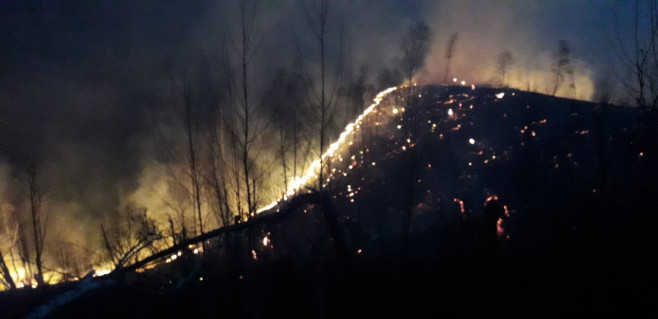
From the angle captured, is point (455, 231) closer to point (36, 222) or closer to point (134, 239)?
point (134, 239)

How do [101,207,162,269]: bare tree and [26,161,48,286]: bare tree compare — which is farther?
[26,161,48,286]: bare tree

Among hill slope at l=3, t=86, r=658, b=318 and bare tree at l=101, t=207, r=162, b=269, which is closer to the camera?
bare tree at l=101, t=207, r=162, b=269

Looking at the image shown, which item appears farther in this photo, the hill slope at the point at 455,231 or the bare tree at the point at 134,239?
the hill slope at the point at 455,231

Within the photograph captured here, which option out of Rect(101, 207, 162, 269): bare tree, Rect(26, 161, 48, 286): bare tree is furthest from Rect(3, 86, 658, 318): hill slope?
Rect(26, 161, 48, 286): bare tree

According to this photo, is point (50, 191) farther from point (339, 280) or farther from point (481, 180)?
point (481, 180)

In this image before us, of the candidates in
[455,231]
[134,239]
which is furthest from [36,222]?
[455,231]

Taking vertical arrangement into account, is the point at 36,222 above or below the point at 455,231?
above

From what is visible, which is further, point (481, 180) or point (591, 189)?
point (481, 180)

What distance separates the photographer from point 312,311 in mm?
6477

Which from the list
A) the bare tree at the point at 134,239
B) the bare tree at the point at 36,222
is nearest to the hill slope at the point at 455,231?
the bare tree at the point at 134,239

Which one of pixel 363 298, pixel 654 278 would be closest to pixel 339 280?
pixel 363 298

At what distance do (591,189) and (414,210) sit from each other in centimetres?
447

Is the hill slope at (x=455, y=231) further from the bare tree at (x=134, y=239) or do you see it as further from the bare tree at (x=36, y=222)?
the bare tree at (x=36, y=222)

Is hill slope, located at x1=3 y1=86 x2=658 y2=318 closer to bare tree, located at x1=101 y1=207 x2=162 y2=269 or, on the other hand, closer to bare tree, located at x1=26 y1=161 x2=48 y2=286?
bare tree, located at x1=101 y1=207 x2=162 y2=269
